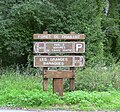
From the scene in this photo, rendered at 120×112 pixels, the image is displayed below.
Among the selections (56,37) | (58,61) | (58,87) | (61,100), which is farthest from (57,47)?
(61,100)

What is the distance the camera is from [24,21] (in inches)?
805

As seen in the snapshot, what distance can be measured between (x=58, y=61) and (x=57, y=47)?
17.7 inches

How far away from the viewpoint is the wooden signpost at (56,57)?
10.6m

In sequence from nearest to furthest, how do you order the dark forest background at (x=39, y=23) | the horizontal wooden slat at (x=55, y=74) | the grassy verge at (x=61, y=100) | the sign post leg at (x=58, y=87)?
1. the grassy verge at (x=61, y=100)
2. the sign post leg at (x=58, y=87)
3. the horizontal wooden slat at (x=55, y=74)
4. the dark forest background at (x=39, y=23)

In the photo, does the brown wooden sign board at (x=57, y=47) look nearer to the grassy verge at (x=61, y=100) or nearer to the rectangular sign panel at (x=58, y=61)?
the rectangular sign panel at (x=58, y=61)

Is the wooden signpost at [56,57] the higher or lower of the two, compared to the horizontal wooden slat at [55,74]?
higher

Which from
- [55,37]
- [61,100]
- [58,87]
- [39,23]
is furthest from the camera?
[39,23]

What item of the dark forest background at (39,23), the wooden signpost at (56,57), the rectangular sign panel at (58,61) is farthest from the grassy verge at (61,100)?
the dark forest background at (39,23)

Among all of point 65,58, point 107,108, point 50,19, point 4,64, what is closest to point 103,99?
point 107,108

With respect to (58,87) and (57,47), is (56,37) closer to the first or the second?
(57,47)

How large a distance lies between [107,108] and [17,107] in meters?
2.57

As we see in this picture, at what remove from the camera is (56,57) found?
35.0ft

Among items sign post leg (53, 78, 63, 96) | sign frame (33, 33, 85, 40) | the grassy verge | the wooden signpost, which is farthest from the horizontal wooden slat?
sign frame (33, 33, 85, 40)

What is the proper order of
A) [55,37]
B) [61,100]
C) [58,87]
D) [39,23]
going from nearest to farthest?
[61,100] < [58,87] < [55,37] < [39,23]
